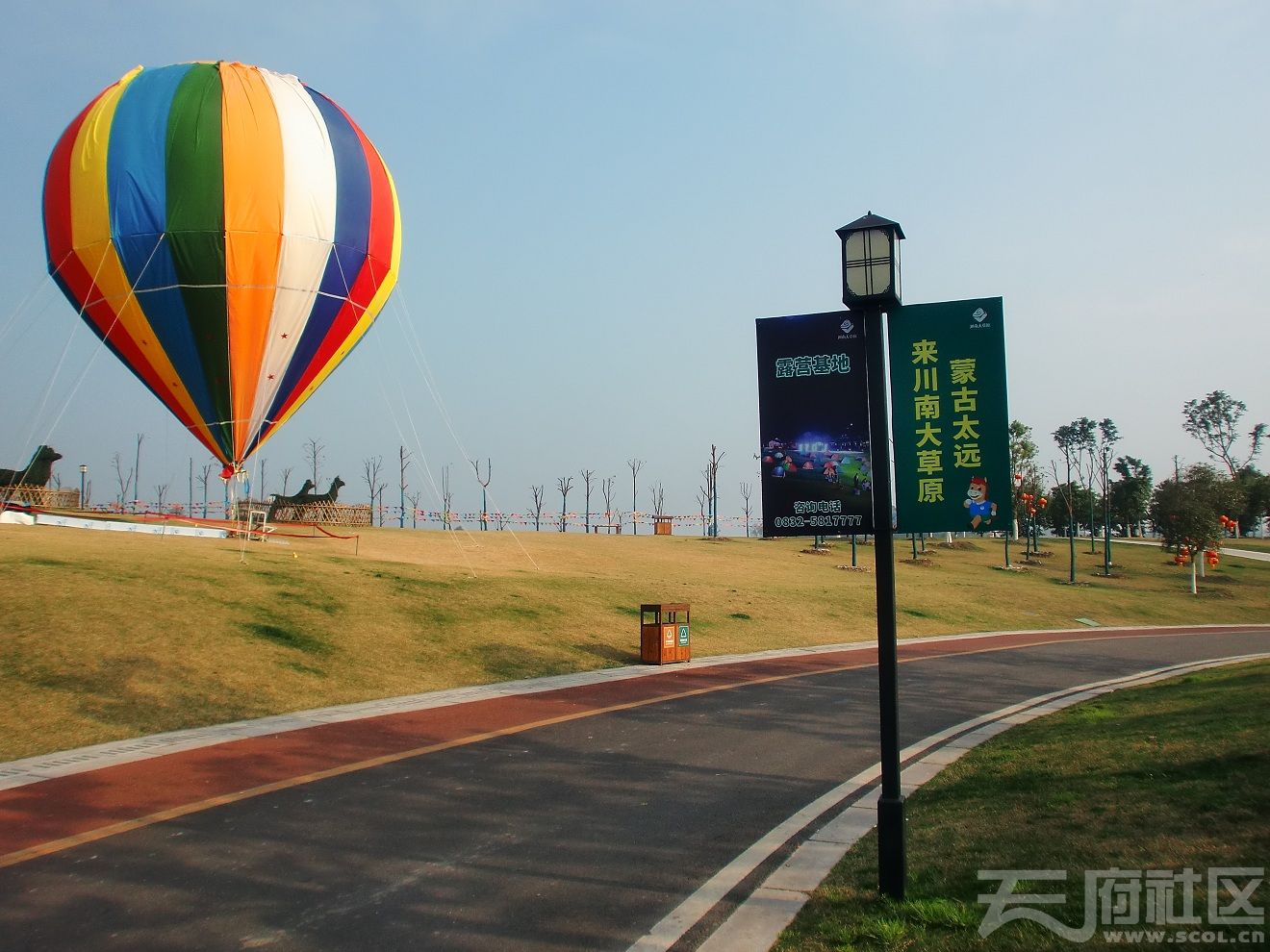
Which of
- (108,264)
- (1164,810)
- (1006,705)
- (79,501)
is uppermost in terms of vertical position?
(108,264)

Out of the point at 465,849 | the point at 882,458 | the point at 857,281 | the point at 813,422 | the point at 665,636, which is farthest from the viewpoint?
the point at 665,636

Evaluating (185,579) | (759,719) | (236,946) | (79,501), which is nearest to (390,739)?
(759,719)

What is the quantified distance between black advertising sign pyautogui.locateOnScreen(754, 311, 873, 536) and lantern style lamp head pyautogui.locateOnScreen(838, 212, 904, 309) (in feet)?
0.90

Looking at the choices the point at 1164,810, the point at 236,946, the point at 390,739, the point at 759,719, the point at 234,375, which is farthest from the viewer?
the point at 234,375

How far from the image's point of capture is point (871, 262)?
7617mm

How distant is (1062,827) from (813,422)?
4.09 m

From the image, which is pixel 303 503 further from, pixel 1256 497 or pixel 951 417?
pixel 1256 497

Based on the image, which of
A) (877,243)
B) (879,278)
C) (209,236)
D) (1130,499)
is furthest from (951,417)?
(1130,499)

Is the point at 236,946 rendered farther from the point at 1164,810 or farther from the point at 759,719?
the point at 759,719

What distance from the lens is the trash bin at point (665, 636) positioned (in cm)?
2383

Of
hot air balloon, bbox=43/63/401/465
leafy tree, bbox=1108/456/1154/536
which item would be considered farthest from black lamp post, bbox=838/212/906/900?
A: leafy tree, bbox=1108/456/1154/536

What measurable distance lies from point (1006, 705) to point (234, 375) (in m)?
20.7

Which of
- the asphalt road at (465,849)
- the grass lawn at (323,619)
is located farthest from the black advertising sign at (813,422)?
the grass lawn at (323,619)

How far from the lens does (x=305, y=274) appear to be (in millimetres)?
25844
